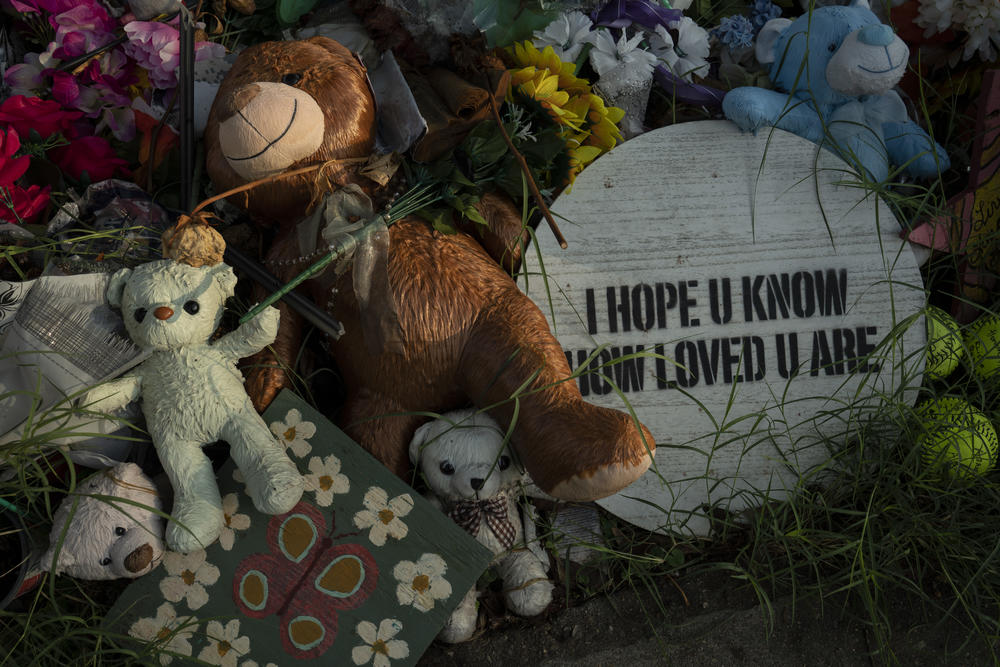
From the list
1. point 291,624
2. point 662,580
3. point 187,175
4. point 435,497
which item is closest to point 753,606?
point 662,580

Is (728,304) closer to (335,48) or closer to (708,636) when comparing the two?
(708,636)

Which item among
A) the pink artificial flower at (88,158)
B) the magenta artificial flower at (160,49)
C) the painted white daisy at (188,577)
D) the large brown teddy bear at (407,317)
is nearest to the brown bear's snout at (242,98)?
the large brown teddy bear at (407,317)

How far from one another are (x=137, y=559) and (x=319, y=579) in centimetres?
25

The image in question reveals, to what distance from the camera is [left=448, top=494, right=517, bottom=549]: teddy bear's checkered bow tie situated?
120 centimetres

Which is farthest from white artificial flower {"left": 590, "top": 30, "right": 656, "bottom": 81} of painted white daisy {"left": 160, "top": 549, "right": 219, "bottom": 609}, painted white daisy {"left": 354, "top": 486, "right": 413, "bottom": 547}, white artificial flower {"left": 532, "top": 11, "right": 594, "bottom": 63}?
painted white daisy {"left": 160, "top": 549, "right": 219, "bottom": 609}

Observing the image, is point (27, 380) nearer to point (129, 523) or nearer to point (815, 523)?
point (129, 523)

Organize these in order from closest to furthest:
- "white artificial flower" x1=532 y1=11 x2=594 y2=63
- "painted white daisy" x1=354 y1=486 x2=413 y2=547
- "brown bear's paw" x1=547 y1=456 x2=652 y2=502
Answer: "brown bear's paw" x1=547 y1=456 x2=652 y2=502 < "painted white daisy" x1=354 y1=486 x2=413 y2=547 < "white artificial flower" x1=532 y1=11 x2=594 y2=63

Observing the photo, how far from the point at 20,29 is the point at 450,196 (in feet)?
3.12

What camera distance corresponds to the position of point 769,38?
1474mm

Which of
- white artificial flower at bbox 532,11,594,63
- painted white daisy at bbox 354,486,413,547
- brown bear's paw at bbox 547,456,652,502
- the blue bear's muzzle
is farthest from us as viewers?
white artificial flower at bbox 532,11,594,63

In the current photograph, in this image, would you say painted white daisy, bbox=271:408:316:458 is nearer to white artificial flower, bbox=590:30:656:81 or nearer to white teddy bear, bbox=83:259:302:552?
white teddy bear, bbox=83:259:302:552

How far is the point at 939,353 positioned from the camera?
137 cm

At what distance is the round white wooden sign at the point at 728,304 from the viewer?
135 cm

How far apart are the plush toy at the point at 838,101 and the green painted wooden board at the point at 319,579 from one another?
896 millimetres
